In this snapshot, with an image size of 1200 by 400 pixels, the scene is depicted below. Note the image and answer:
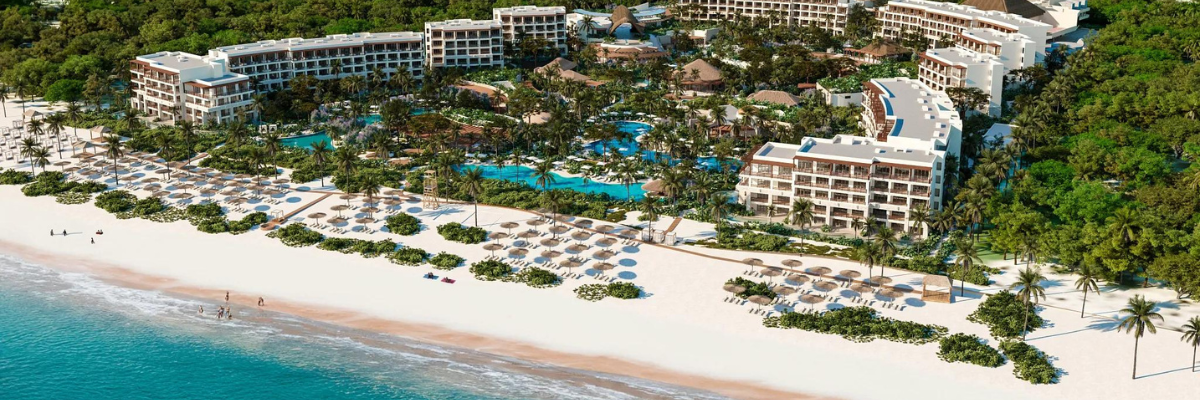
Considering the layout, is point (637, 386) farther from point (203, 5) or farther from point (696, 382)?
point (203, 5)

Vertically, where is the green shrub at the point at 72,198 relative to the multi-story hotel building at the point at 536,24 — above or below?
below

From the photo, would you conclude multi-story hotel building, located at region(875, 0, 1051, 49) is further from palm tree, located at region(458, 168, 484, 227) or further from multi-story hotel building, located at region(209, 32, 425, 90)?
palm tree, located at region(458, 168, 484, 227)

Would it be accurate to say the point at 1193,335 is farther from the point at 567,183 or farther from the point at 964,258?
the point at 567,183

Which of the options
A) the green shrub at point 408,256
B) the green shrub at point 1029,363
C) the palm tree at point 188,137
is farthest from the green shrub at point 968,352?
the palm tree at point 188,137

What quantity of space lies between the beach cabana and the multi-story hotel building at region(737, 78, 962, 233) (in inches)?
389

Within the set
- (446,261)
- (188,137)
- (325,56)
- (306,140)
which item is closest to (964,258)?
(446,261)

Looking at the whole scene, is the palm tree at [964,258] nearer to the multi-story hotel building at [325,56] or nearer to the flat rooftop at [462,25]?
the multi-story hotel building at [325,56]

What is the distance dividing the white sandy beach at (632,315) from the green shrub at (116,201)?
2.65 m

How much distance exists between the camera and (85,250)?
312ft

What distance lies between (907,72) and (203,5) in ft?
346

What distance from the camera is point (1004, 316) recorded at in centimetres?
7675

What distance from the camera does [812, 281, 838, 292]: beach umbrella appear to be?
272 ft

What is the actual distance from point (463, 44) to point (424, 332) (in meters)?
82.0

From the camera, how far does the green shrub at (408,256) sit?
8950 centimetres
